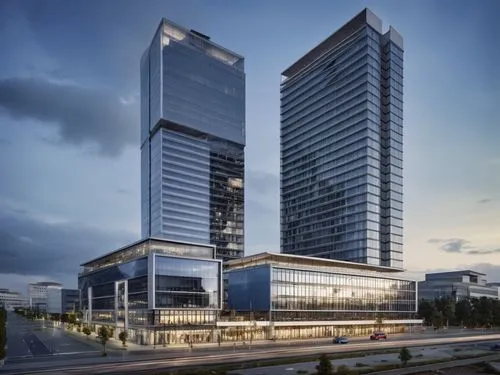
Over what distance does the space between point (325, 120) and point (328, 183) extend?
2738cm

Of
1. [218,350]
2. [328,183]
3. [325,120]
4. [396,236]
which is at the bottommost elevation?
[218,350]

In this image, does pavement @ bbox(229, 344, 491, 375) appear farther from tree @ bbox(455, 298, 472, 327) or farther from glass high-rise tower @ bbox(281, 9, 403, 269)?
tree @ bbox(455, 298, 472, 327)

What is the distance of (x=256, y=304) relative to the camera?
119750 millimetres

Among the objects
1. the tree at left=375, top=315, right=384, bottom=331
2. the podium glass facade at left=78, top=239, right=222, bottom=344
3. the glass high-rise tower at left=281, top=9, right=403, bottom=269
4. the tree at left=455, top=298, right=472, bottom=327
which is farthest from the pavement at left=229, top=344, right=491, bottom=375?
the tree at left=455, top=298, right=472, bottom=327

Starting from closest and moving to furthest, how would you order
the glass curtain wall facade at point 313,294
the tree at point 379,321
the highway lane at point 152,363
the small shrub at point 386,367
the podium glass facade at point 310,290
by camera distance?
1. the highway lane at point 152,363
2. the small shrub at point 386,367
3. the glass curtain wall facade at point 313,294
4. the podium glass facade at point 310,290
5. the tree at point 379,321

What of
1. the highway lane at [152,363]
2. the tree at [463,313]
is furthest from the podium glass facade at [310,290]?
the highway lane at [152,363]

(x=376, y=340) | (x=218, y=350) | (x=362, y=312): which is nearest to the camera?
(x=218, y=350)

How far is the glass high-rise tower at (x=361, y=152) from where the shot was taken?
568 ft

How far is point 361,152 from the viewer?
17600 cm

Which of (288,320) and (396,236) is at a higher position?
(396,236)

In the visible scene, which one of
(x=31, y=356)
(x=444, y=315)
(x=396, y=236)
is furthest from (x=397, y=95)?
(x=31, y=356)

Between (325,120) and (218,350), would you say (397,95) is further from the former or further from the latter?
(218,350)

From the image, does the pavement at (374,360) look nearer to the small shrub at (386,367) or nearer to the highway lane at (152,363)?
the small shrub at (386,367)

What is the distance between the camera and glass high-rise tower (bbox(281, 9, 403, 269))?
173 metres
